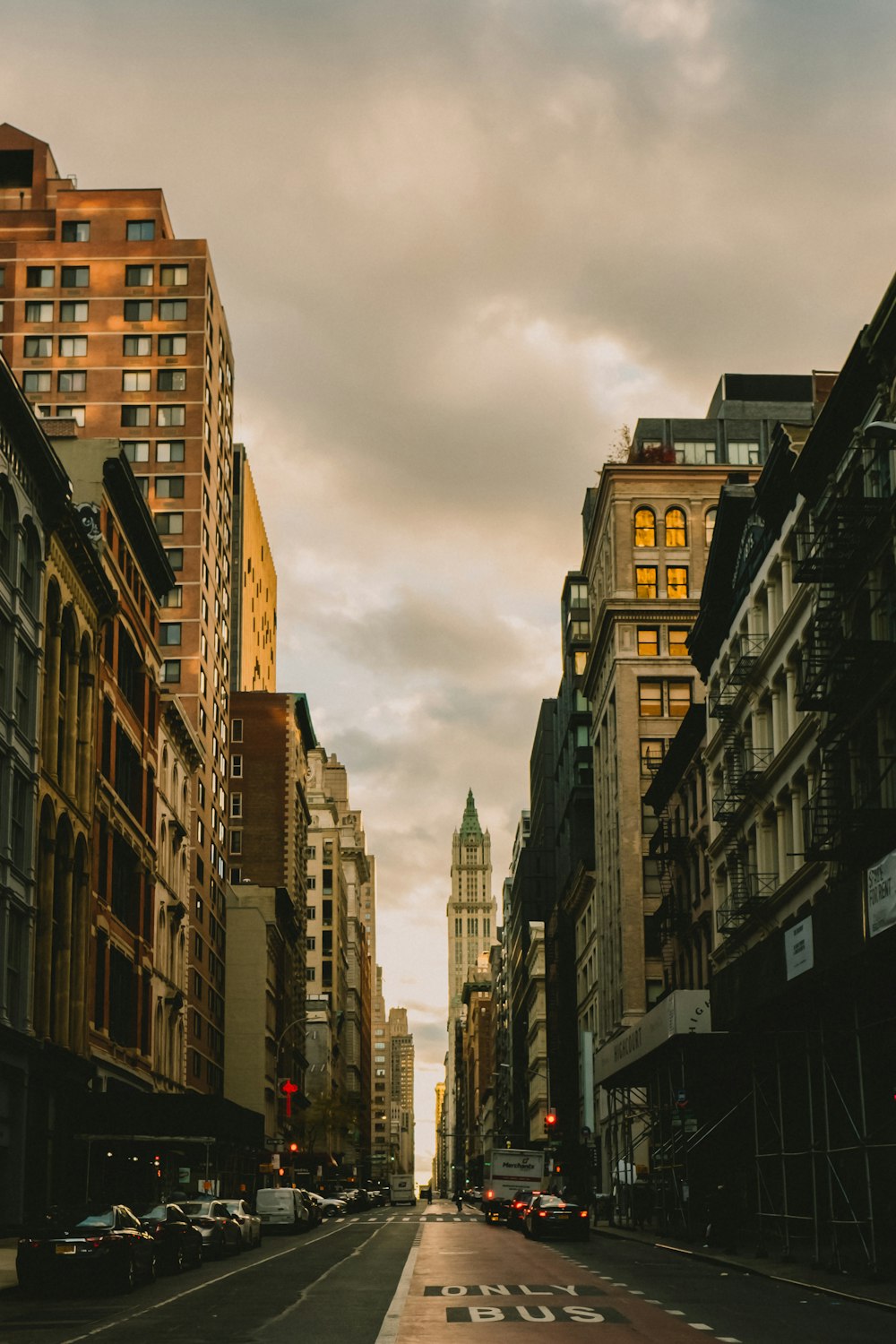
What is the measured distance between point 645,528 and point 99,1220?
233 ft

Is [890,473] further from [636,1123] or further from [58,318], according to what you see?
[58,318]

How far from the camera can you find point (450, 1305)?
24.7 meters

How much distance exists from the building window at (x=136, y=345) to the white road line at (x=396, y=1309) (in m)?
78.0

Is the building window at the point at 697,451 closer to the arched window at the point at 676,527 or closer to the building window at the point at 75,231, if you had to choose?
the arched window at the point at 676,527

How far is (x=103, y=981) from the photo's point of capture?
6169 centimetres

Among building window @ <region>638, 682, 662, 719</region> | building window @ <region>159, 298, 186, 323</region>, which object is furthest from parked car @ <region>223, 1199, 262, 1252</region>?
building window @ <region>159, 298, 186, 323</region>

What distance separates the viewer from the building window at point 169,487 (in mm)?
103375

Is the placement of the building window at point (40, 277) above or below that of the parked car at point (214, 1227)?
above

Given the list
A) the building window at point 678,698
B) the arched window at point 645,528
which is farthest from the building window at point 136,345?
the building window at point 678,698

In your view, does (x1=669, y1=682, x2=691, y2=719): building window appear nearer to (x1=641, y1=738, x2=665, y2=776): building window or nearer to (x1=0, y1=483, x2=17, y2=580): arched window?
(x1=641, y1=738, x2=665, y2=776): building window

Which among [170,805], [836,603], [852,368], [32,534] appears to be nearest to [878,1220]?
[836,603]

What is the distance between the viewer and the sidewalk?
82.8ft

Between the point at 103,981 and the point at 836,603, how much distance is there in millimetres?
33480

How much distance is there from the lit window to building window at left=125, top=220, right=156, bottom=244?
43.4 metres
